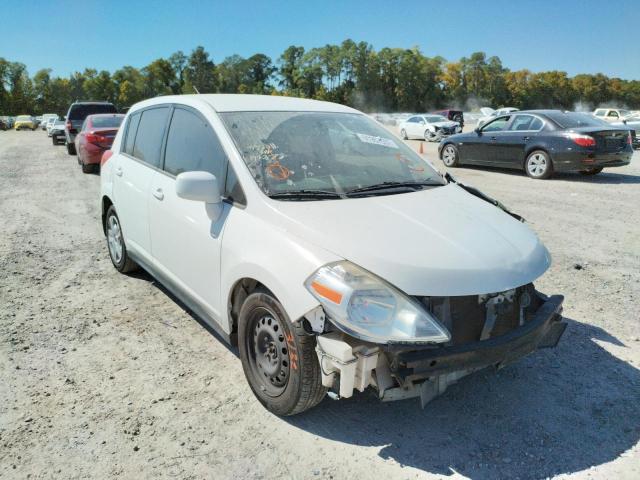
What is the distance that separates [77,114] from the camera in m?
18.7

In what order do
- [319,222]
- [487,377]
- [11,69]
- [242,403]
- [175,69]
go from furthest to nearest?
[175,69] < [11,69] < [487,377] < [242,403] < [319,222]

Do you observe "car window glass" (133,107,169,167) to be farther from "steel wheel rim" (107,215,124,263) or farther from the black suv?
the black suv

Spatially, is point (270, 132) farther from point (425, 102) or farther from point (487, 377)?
point (425, 102)

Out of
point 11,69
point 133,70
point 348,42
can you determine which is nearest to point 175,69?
point 133,70

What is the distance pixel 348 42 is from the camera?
357 ft

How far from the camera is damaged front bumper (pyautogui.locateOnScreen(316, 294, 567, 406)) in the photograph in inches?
90.4

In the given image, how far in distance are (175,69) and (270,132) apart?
131739mm

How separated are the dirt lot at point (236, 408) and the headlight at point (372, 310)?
72 cm

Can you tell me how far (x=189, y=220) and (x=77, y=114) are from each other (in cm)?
1793

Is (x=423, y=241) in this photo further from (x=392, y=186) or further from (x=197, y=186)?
(x=197, y=186)

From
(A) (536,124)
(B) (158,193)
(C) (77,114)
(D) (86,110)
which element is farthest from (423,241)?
(D) (86,110)

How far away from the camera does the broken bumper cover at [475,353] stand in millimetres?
2287

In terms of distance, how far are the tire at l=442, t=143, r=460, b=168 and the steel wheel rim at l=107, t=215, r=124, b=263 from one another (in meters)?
11.0

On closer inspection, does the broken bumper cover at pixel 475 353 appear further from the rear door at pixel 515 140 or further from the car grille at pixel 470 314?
the rear door at pixel 515 140
